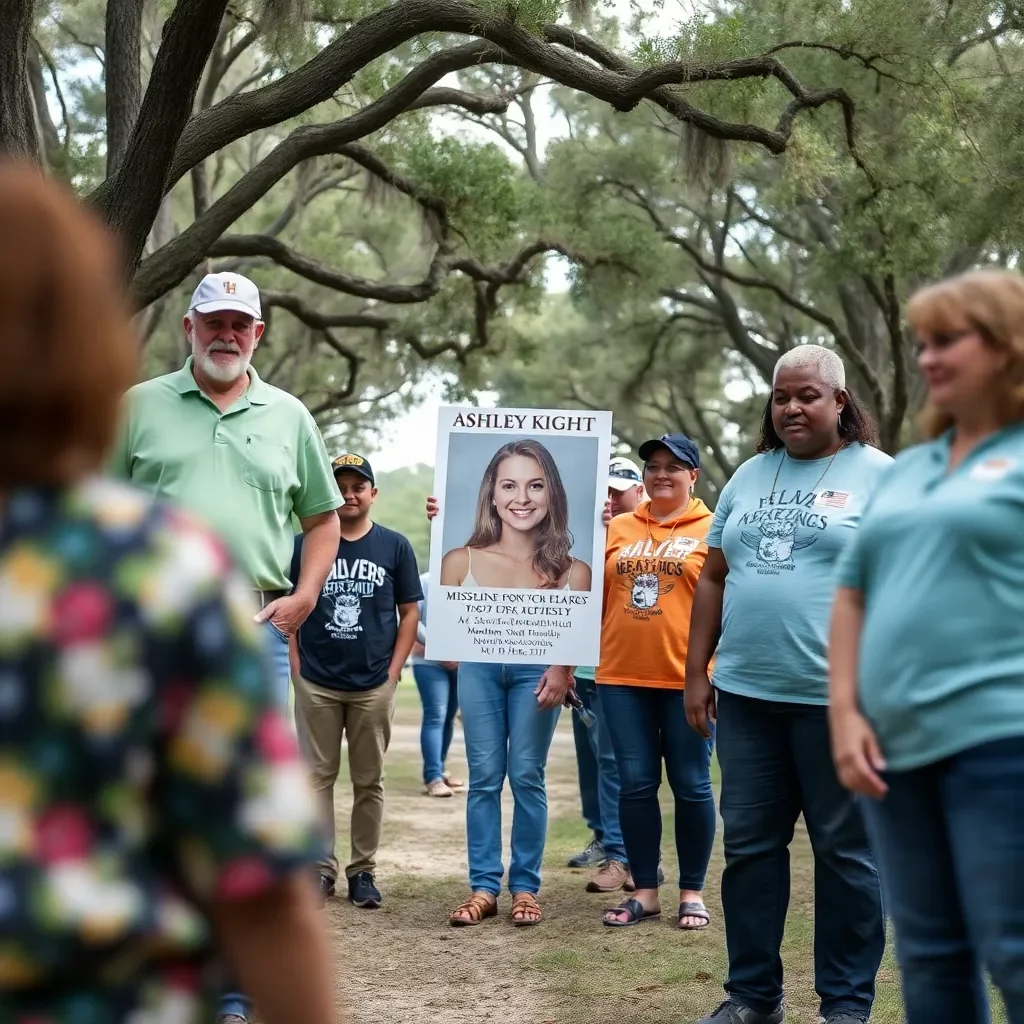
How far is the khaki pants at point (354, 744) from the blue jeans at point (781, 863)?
3.41 meters

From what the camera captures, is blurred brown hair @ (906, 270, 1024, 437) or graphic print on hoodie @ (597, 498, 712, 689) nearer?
blurred brown hair @ (906, 270, 1024, 437)

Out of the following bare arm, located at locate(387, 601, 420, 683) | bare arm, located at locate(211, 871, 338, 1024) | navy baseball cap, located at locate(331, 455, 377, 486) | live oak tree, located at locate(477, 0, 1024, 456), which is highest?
live oak tree, located at locate(477, 0, 1024, 456)

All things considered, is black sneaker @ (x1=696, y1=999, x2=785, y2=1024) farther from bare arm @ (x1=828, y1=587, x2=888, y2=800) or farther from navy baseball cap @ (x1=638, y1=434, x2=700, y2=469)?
navy baseball cap @ (x1=638, y1=434, x2=700, y2=469)

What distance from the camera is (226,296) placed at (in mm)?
5246

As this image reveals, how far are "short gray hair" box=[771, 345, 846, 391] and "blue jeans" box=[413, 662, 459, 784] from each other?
27.5 ft

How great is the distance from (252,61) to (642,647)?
1772cm

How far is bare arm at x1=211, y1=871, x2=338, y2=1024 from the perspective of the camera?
1623mm

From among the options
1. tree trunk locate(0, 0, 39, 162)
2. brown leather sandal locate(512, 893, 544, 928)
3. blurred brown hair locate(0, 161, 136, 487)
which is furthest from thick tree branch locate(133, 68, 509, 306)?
blurred brown hair locate(0, 161, 136, 487)

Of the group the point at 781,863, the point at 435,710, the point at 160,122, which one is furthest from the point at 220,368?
the point at 435,710

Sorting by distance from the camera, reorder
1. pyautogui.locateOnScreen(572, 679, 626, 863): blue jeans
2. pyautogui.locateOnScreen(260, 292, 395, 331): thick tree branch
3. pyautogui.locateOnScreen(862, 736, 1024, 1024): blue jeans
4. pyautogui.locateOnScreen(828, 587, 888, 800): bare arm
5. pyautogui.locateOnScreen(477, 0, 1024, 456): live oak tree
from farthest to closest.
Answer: pyautogui.locateOnScreen(260, 292, 395, 331): thick tree branch, pyautogui.locateOnScreen(477, 0, 1024, 456): live oak tree, pyautogui.locateOnScreen(572, 679, 626, 863): blue jeans, pyautogui.locateOnScreen(828, 587, 888, 800): bare arm, pyautogui.locateOnScreen(862, 736, 1024, 1024): blue jeans

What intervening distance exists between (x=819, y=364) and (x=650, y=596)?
8.91ft

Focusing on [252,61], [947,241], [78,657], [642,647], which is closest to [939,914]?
[78,657]

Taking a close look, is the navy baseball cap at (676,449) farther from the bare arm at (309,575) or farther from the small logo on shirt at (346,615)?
the bare arm at (309,575)

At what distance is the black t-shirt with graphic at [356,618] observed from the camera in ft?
27.3
